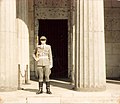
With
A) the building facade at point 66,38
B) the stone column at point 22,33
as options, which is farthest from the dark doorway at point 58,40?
the stone column at point 22,33

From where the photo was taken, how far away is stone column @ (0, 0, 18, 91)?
471 inches

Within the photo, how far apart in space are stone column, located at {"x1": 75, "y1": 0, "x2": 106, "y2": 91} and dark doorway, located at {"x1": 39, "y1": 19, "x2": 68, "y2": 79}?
5.79 meters

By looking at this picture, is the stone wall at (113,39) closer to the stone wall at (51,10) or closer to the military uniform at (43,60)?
the stone wall at (51,10)

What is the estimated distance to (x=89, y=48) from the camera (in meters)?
11.9

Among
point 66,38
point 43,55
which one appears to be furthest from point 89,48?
point 66,38

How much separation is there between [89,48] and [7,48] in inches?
116

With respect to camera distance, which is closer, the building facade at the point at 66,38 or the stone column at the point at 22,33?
the building facade at the point at 66,38

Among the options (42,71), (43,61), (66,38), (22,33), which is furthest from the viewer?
(66,38)

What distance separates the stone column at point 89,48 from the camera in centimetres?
1191

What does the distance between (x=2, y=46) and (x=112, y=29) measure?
283 inches

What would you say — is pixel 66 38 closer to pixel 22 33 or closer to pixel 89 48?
pixel 22 33

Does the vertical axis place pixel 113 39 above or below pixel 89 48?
above

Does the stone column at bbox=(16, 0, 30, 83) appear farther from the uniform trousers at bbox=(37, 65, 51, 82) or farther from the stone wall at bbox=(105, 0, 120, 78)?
the stone wall at bbox=(105, 0, 120, 78)

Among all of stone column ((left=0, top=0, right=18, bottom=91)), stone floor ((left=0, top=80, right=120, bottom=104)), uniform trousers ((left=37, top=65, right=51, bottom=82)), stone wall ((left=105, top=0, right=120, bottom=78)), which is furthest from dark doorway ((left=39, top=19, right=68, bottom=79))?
stone floor ((left=0, top=80, right=120, bottom=104))
